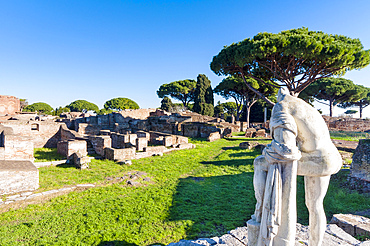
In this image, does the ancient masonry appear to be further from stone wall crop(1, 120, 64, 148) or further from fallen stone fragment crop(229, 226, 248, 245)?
fallen stone fragment crop(229, 226, 248, 245)

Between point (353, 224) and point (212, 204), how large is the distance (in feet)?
10.6

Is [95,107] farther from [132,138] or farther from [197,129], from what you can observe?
[132,138]

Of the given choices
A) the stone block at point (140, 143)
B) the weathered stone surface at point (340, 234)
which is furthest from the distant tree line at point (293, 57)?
the weathered stone surface at point (340, 234)

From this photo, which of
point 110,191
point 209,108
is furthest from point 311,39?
point 209,108

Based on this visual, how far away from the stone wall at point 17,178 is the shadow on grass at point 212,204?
467 cm

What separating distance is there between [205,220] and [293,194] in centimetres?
309

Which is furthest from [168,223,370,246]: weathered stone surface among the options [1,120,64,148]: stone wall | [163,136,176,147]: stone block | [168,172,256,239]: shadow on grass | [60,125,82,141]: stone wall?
[1,120,64,148]: stone wall

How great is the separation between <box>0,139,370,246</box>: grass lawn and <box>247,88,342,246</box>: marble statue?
2.25m

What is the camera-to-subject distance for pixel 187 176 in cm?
833

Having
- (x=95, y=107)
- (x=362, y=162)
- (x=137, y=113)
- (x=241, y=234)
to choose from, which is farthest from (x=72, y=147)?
(x=95, y=107)

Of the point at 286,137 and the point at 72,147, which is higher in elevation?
the point at 286,137

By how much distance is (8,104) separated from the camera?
31.0m

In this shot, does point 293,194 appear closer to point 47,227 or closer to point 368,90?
point 47,227

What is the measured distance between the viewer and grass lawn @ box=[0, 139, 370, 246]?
401 centimetres
